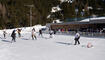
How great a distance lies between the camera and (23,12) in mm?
74750

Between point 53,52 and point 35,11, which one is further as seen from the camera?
point 35,11

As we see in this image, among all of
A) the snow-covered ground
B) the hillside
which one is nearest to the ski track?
the snow-covered ground

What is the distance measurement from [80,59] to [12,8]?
65193mm

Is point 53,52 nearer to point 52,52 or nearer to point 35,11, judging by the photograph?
point 52,52

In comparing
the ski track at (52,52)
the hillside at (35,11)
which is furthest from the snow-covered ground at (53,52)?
the hillside at (35,11)

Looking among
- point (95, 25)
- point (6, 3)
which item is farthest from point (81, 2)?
point (95, 25)

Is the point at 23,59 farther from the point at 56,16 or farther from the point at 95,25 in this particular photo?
the point at 56,16

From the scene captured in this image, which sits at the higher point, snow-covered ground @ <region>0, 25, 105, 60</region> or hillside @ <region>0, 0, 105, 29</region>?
hillside @ <region>0, 0, 105, 29</region>

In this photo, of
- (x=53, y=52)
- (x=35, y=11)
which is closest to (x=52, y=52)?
(x=53, y=52)

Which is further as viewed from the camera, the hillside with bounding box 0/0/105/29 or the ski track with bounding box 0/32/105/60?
the hillside with bounding box 0/0/105/29

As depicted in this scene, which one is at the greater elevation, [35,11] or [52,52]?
[35,11]

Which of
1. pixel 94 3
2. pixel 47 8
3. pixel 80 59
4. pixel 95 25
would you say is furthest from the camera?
pixel 47 8

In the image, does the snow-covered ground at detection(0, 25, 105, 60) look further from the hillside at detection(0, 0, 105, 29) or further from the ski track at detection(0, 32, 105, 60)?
the hillside at detection(0, 0, 105, 29)

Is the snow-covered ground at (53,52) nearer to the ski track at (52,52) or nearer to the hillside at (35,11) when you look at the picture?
the ski track at (52,52)
